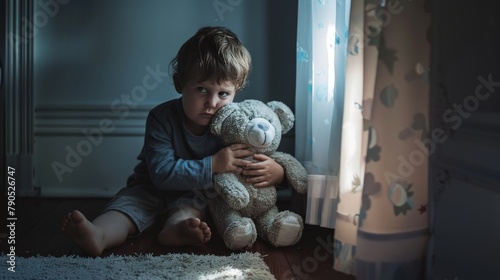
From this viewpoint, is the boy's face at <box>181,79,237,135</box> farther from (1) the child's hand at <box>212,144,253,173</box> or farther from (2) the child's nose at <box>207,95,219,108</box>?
(1) the child's hand at <box>212,144,253,173</box>

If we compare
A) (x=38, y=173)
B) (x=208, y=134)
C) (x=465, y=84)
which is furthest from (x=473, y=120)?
(x=38, y=173)

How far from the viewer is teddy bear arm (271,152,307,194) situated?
1472 mm

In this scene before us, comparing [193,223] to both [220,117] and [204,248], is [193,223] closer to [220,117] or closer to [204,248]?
[204,248]

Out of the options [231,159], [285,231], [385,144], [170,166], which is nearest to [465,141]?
[385,144]

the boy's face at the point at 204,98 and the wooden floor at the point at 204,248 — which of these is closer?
the wooden floor at the point at 204,248

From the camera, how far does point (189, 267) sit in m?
1.19

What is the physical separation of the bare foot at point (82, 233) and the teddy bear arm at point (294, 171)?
0.53 metres

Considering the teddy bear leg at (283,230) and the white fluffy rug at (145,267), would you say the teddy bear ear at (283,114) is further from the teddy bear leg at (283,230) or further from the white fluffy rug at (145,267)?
the white fluffy rug at (145,267)

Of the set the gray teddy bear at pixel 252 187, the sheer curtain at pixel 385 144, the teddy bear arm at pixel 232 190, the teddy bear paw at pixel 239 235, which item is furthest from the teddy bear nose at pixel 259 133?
the sheer curtain at pixel 385 144

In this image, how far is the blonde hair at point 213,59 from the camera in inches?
57.7

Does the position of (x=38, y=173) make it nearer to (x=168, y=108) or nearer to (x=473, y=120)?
(x=168, y=108)

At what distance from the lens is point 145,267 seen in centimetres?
119

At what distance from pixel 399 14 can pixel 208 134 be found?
0.81 metres

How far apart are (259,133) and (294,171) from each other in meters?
0.16
